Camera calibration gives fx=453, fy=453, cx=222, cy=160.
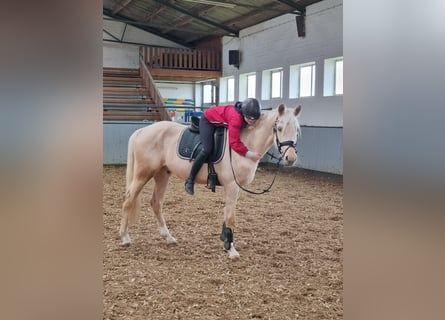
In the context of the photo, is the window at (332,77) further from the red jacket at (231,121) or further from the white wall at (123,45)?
the white wall at (123,45)

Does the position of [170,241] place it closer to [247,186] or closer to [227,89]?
[247,186]

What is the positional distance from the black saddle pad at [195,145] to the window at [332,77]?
5361 mm

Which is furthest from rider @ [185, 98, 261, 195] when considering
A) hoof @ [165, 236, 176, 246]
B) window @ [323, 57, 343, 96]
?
window @ [323, 57, 343, 96]

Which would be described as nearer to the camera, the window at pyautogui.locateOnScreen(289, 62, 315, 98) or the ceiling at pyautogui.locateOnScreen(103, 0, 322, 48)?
the window at pyautogui.locateOnScreen(289, 62, 315, 98)

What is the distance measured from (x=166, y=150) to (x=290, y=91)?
21.4 ft

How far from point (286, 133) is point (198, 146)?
62 centimetres

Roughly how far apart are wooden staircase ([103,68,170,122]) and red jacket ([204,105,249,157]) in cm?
702

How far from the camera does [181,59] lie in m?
12.3

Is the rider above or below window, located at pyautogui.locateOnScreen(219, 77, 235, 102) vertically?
below

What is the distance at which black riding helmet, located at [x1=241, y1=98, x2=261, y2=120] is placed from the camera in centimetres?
288

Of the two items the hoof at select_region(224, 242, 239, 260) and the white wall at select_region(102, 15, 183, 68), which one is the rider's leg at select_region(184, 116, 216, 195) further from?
the white wall at select_region(102, 15, 183, 68)
